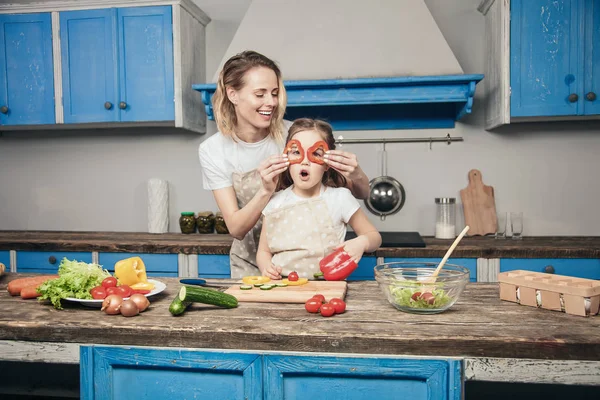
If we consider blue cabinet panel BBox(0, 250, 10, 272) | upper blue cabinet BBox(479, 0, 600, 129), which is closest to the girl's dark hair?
upper blue cabinet BBox(479, 0, 600, 129)

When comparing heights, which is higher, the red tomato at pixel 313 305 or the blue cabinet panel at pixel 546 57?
the blue cabinet panel at pixel 546 57

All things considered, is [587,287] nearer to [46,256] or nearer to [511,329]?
[511,329]

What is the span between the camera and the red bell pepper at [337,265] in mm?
1827

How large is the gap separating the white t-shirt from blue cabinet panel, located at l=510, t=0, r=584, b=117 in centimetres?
174

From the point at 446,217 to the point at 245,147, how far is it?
178cm

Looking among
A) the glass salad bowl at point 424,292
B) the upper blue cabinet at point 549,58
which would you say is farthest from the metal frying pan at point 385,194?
the glass salad bowl at point 424,292

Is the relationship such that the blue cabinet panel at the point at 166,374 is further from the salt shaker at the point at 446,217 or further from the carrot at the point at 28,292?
the salt shaker at the point at 446,217

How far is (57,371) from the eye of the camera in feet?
11.5

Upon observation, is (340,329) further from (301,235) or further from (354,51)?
(354,51)

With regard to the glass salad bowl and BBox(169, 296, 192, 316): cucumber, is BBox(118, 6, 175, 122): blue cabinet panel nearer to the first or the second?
BBox(169, 296, 192, 316): cucumber

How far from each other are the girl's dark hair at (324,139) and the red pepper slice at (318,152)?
108mm

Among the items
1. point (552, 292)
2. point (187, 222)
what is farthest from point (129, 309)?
point (187, 222)

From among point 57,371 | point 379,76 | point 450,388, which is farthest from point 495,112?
point 57,371

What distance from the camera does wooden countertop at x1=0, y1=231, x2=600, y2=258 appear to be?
10.0 ft
